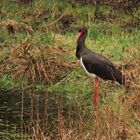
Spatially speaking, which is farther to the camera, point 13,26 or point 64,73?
point 13,26

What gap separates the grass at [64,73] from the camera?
8469 mm

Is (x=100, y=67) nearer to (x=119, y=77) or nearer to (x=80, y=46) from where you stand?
(x=119, y=77)

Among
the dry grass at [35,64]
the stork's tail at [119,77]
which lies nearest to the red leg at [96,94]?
the stork's tail at [119,77]

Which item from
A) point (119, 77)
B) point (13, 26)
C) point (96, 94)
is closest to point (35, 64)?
point (96, 94)

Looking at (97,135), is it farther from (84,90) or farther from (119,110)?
(84,90)

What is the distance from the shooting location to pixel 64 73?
43.3 feet

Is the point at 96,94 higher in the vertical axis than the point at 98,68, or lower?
A: lower

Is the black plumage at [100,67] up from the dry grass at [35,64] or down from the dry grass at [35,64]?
A: up

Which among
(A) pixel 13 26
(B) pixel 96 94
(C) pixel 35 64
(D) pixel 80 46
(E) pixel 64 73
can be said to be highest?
(D) pixel 80 46

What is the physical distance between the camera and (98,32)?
16422mm

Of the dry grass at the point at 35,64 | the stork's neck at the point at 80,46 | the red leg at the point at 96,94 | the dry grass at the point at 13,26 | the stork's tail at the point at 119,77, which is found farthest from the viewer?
the dry grass at the point at 13,26

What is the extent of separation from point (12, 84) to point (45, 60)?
3.21ft

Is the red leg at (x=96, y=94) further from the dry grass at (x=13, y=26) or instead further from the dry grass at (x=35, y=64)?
the dry grass at (x=13, y=26)

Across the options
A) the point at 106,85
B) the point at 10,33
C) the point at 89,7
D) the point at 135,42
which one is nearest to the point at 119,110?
the point at 106,85
